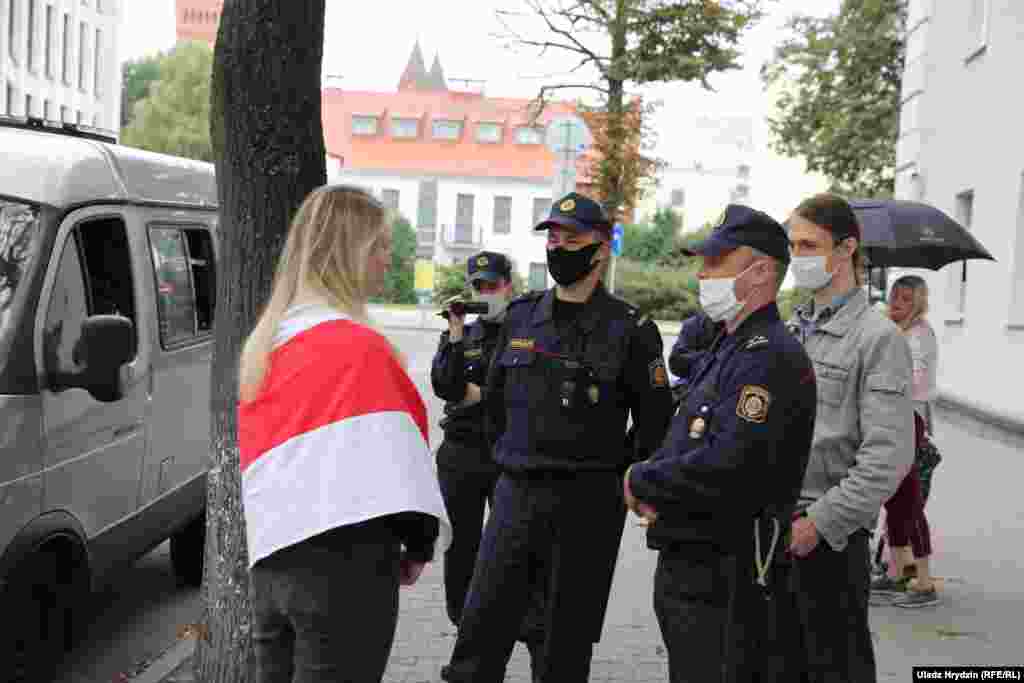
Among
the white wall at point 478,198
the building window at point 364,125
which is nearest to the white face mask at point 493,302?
the white wall at point 478,198

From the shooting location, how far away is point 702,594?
12.1ft

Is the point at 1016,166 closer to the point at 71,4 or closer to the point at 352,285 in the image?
the point at 352,285

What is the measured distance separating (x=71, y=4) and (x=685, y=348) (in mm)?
52691

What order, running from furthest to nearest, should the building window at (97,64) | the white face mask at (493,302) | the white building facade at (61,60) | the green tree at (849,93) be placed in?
the building window at (97,64)
the white building facade at (61,60)
the green tree at (849,93)
the white face mask at (493,302)

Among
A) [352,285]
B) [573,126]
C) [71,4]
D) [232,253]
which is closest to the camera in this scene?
[352,285]

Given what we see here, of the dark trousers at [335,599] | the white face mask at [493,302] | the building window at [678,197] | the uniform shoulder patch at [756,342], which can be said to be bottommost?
the dark trousers at [335,599]

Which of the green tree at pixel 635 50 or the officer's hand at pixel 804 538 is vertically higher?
the green tree at pixel 635 50

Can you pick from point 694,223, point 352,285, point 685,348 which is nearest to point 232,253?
point 352,285

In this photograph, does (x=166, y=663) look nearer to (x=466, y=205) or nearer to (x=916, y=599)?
(x=916, y=599)

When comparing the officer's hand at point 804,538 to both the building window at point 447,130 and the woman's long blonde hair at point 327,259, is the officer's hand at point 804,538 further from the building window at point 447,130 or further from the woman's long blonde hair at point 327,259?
the building window at point 447,130

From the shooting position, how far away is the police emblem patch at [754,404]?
11.8 ft

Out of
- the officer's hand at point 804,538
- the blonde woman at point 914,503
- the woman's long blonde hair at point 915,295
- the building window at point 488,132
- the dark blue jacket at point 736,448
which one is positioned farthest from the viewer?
the building window at point 488,132

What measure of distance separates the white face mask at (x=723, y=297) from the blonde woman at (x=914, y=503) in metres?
4.04

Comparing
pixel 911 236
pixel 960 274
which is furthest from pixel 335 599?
pixel 960 274
